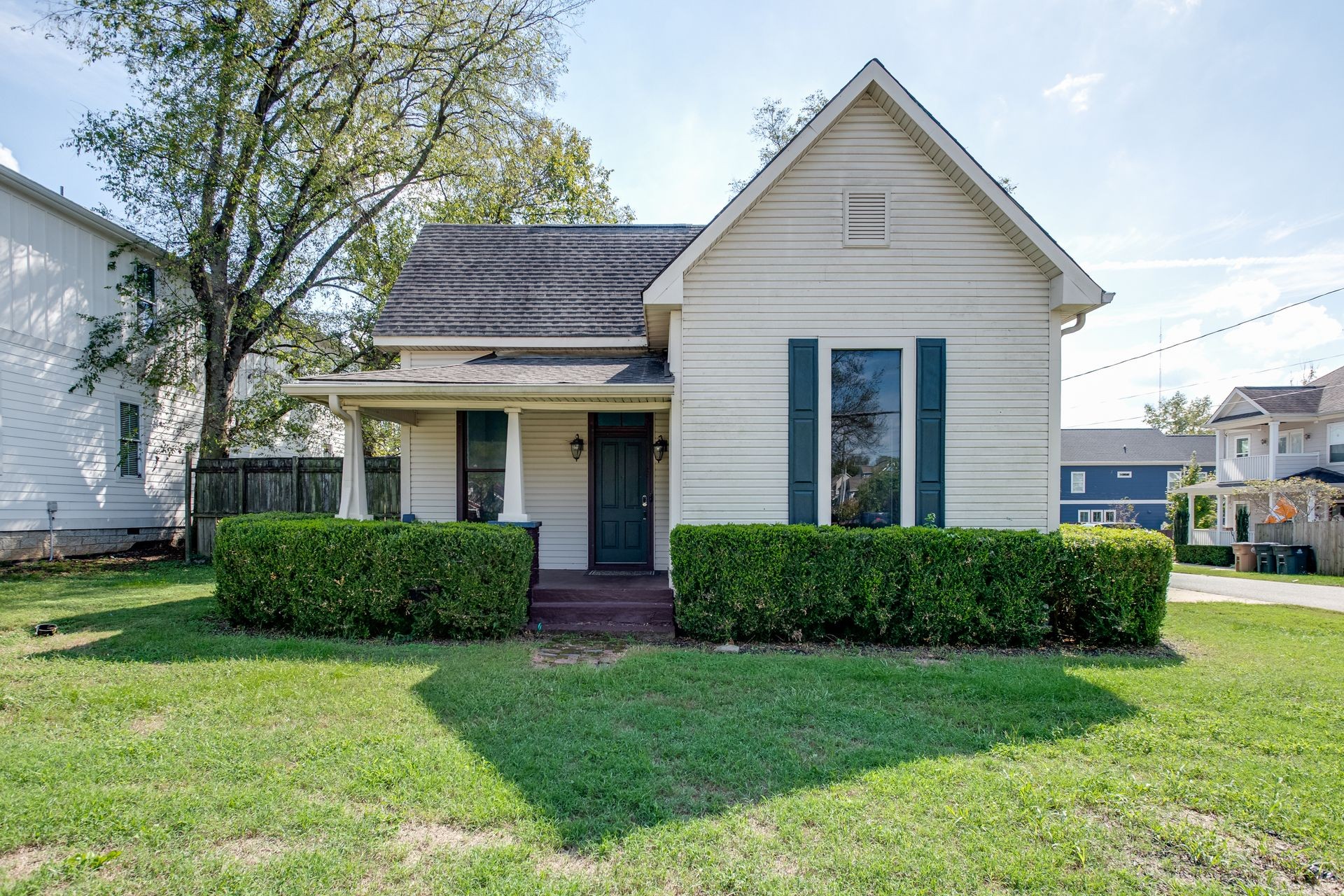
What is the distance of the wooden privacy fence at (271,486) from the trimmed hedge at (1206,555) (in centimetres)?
2499

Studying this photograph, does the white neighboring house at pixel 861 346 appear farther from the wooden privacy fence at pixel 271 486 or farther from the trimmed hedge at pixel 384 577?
the wooden privacy fence at pixel 271 486

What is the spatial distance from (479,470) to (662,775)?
23.7ft

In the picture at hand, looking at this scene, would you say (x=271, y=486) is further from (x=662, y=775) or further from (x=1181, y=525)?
(x=1181, y=525)

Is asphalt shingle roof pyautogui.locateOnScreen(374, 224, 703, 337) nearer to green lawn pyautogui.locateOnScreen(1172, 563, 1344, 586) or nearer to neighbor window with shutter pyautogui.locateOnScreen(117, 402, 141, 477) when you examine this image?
neighbor window with shutter pyautogui.locateOnScreen(117, 402, 141, 477)

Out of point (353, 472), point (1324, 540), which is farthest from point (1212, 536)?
point (353, 472)

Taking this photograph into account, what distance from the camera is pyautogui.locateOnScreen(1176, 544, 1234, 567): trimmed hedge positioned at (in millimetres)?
21219

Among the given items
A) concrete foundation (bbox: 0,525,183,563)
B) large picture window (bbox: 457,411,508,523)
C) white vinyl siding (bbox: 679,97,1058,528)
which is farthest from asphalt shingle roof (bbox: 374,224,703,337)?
concrete foundation (bbox: 0,525,183,563)

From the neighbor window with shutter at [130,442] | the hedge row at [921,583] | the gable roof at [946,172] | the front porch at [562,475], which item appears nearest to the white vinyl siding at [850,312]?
the gable roof at [946,172]

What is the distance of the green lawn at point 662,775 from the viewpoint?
2732mm

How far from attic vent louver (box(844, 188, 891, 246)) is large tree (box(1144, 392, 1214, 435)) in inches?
2065

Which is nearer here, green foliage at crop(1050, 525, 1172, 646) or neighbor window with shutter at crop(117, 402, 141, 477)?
green foliage at crop(1050, 525, 1172, 646)

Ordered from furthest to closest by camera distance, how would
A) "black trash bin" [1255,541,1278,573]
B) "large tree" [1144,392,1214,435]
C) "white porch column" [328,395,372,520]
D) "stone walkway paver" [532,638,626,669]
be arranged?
1. "large tree" [1144,392,1214,435]
2. "black trash bin" [1255,541,1278,573]
3. "white porch column" [328,395,372,520]
4. "stone walkway paver" [532,638,626,669]

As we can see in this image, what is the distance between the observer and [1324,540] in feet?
55.3

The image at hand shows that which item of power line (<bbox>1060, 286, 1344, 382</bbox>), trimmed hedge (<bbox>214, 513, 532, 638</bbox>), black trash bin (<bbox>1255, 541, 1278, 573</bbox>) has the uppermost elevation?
power line (<bbox>1060, 286, 1344, 382</bbox>)
